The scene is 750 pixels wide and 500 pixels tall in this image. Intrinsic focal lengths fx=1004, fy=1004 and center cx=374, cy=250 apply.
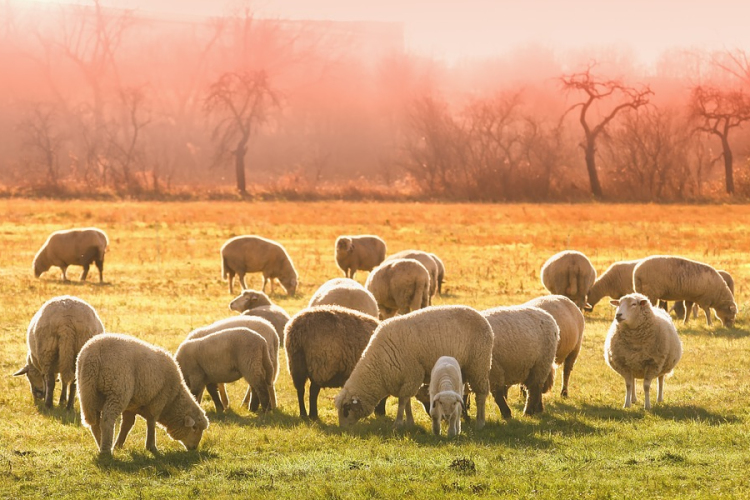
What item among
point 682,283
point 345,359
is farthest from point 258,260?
point 345,359

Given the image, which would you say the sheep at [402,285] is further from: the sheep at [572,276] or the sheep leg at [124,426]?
the sheep leg at [124,426]

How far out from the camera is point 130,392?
9.95m

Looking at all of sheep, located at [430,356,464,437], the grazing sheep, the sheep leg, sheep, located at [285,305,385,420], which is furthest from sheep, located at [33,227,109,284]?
sheep, located at [430,356,464,437]

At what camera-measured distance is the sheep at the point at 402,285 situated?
18.9 metres

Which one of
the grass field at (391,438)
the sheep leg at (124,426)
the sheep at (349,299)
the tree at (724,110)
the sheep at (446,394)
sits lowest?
the grass field at (391,438)

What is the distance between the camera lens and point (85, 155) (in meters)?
88.2

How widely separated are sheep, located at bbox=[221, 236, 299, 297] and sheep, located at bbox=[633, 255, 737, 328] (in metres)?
9.27

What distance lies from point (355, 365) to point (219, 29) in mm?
91254

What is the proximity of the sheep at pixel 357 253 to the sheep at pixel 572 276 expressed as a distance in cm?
687

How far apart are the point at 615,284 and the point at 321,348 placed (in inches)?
436

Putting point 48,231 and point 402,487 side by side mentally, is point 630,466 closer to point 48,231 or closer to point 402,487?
point 402,487

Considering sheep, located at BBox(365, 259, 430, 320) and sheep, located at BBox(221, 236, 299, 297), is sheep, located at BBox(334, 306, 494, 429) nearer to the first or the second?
sheep, located at BBox(365, 259, 430, 320)

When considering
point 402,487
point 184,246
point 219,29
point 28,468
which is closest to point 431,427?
point 402,487

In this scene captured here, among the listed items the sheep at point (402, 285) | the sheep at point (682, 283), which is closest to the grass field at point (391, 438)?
the sheep at point (682, 283)
